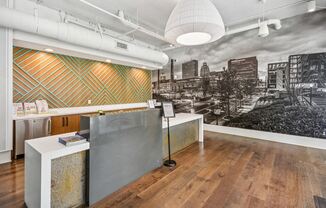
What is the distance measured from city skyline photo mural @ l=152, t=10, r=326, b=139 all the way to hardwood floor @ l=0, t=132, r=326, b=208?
1.13 metres

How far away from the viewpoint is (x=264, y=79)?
4.75 metres

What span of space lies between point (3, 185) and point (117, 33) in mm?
4670

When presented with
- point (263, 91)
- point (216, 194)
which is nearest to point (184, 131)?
point (216, 194)

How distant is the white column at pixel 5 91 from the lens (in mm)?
2941

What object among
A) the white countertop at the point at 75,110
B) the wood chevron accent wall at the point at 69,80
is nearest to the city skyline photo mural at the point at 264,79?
the white countertop at the point at 75,110

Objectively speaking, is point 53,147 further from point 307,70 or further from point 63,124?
point 307,70

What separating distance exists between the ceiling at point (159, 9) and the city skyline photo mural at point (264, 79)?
547mm

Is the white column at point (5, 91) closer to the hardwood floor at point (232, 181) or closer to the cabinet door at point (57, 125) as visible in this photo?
the cabinet door at point (57, 125)

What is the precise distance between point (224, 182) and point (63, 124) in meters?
3.87

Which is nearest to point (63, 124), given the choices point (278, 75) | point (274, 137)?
point (274, 137)

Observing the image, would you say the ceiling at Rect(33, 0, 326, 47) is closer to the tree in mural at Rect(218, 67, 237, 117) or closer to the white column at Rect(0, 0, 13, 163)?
the white column at Rect(0, 0, 13, 163)

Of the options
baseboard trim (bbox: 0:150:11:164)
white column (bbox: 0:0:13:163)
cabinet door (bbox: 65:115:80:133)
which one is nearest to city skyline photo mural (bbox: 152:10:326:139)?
cabinet door (bbox: 65:115:80:133)

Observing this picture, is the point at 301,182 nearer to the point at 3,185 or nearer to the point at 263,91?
the point at 263,91

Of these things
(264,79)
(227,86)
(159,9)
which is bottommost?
(227,86)
